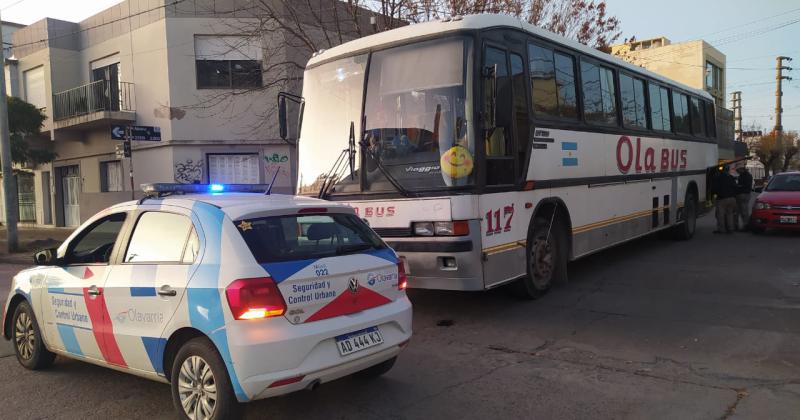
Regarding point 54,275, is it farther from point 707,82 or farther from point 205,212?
point 707,82

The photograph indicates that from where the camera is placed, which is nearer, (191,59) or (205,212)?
(205,212)

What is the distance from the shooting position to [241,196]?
462 centimetres

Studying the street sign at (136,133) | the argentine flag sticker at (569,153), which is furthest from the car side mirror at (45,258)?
the street sign at (136,133)

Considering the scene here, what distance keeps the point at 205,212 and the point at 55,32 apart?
22.1 m

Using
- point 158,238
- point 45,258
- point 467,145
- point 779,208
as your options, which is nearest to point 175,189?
point 158,238

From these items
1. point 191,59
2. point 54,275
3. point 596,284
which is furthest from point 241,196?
point 191,59

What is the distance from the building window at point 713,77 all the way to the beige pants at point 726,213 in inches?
1497

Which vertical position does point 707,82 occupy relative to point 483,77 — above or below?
above

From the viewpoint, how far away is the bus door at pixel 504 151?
6.45 metres

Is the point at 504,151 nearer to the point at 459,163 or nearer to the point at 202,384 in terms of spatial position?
the point at 459,163

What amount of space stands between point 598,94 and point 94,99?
1763 centimetres

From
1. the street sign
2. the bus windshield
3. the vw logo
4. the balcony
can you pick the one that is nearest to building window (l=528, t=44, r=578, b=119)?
the bus windshield

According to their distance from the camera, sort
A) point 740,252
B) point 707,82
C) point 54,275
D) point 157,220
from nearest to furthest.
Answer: point 157,220, point 54,275, point 740,252, point 707,82

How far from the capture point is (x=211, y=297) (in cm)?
373
